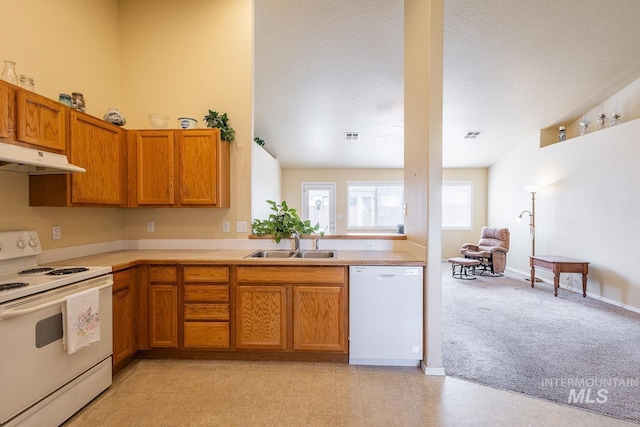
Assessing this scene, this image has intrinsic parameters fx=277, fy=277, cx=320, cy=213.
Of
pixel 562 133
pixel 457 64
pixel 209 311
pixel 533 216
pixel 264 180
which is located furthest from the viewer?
pixel 264 180

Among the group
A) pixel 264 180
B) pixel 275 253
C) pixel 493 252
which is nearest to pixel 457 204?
pixel 493 252

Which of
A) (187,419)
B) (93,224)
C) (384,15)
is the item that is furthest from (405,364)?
(384,15)

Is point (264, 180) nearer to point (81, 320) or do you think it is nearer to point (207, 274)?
point (207, 274)

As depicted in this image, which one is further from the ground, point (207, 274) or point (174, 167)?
point (174, 167)

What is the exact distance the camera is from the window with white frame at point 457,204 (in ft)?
24.6

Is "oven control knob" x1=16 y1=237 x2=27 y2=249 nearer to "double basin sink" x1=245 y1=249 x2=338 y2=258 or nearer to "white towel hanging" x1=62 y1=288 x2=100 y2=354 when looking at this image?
"white towel hanging" x1=62 y1=288 x2=100 y2=354

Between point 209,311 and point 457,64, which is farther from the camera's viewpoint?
point 457,64

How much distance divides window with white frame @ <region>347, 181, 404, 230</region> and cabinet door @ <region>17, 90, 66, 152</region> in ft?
20.5

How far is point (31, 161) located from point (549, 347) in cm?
444

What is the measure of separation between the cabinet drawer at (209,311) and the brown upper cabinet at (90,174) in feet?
4.03

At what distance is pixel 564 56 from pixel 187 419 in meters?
5.49

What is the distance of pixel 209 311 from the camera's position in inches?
94.0

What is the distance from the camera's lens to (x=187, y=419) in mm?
1732

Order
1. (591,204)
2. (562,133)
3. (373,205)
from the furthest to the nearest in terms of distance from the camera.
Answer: (373,205) → (562,133) → (591,204)
